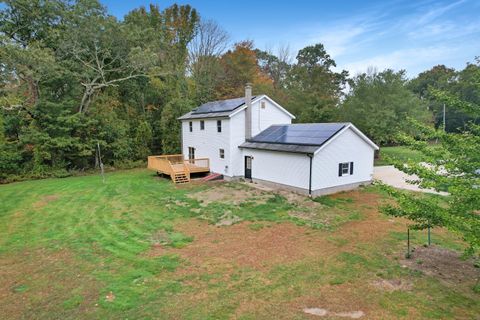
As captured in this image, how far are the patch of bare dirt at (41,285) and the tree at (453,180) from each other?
695 cm

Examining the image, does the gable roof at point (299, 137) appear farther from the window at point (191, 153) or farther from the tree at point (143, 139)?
the tree at point (143, 139)

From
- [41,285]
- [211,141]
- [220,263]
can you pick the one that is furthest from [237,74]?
[41,285]

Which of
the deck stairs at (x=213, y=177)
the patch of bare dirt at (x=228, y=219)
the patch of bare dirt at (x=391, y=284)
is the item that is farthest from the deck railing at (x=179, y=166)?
the patch of bare dirt at (x=391, y=284)

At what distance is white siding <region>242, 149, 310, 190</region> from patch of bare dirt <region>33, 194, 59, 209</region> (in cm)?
1101

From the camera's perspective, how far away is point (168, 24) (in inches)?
1227

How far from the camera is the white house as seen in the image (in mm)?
14297

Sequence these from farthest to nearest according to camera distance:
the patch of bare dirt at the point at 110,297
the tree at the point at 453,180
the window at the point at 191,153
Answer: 1. the window at the point at 191,153
2. the patch of bare dirt at the point at 110,297
3. the tree at the point at 453,180

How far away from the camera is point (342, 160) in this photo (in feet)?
49.5

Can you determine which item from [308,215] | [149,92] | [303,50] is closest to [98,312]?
[308,215]

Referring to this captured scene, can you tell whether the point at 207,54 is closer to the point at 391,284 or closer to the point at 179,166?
the point at 179,166

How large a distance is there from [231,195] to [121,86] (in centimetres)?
1827

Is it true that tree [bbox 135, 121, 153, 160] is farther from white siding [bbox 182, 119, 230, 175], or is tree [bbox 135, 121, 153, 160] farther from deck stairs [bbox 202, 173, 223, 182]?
deck stairs [bbox 202, 173, 223, 182]

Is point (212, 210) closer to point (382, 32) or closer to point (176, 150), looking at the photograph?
point (382, 32)

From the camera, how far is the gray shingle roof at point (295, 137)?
47.0 feet
